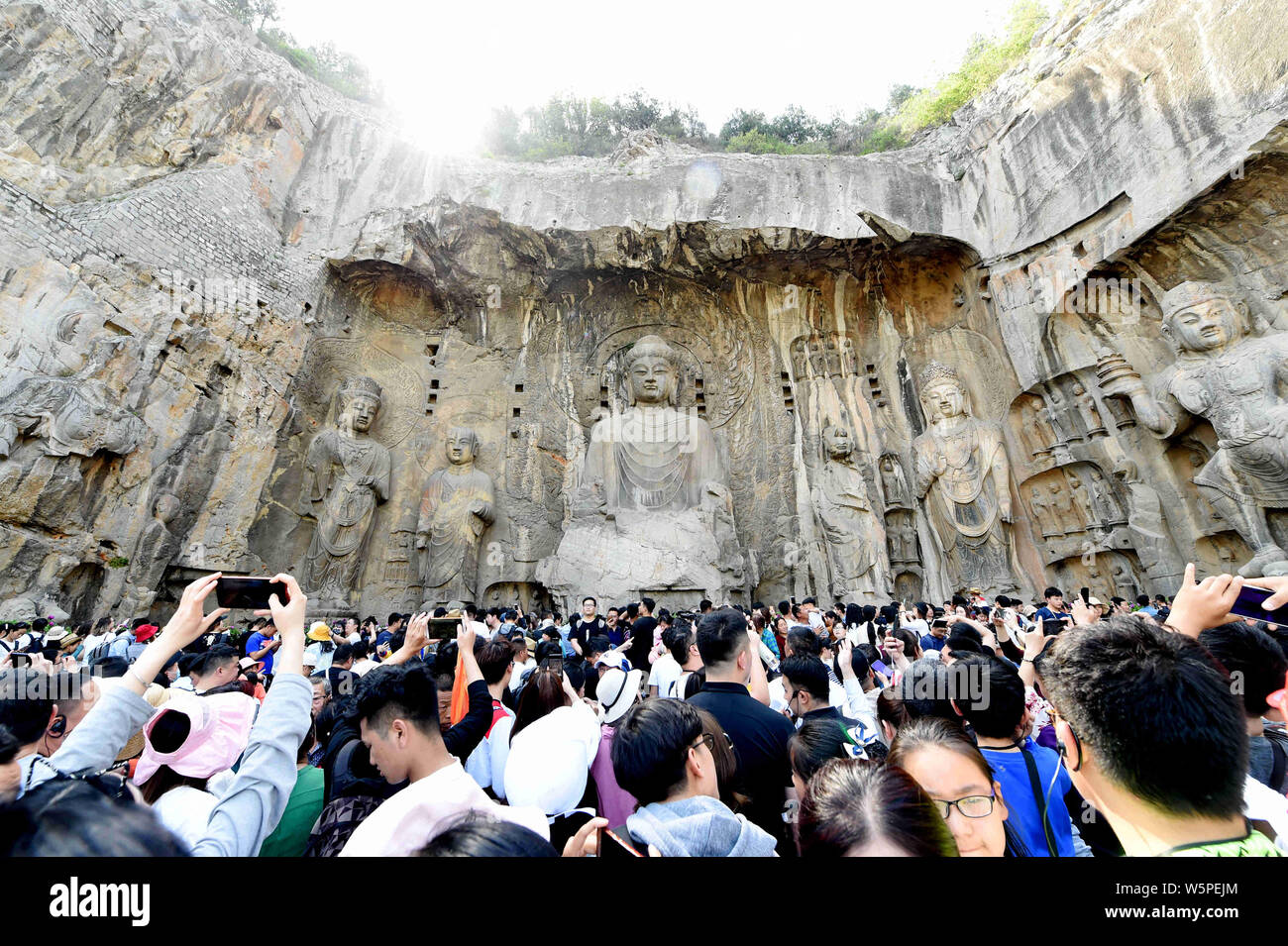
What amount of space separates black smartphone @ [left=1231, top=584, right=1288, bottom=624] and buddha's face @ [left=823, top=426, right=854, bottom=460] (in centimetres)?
1015

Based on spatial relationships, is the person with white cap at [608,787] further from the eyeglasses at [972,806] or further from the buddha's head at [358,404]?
the buddha's head at [358,404]

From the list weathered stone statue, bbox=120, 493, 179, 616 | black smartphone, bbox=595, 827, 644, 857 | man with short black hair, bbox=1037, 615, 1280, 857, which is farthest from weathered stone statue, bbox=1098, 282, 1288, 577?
weathered stone statue, bbox=120, 493, 179, 616

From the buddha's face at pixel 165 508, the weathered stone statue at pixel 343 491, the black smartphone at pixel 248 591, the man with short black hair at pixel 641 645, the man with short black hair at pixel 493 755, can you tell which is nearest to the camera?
the black smartphone at pixel 248 591

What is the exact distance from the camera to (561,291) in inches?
531

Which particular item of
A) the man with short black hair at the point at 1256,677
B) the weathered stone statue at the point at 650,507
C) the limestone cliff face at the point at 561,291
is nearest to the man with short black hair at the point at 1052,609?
the limestone cliff face at the point at 561,291

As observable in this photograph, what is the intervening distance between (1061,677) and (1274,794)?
83 centimetres

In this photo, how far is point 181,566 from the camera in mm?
9180

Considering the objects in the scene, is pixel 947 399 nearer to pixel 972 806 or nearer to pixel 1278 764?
pixel 1278 764

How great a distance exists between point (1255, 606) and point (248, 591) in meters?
2.99

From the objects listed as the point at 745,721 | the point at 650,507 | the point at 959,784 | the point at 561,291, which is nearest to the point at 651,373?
the point at 650,507

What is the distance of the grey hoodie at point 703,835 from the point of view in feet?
4.65

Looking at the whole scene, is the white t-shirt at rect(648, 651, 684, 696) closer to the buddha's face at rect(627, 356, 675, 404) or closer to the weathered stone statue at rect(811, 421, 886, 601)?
the weathered stone statue at rect(811, 421, 886, 601)
